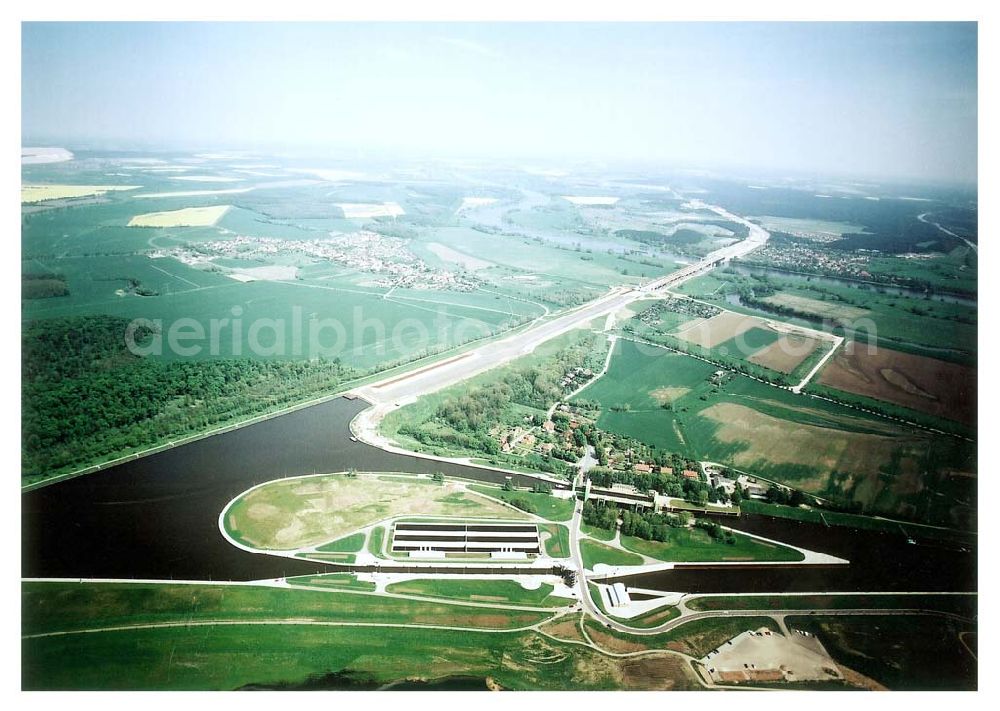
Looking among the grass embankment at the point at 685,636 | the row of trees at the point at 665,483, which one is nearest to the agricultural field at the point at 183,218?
the row of trees at the point at 665,483

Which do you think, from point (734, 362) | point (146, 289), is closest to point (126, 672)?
point (146, 289)

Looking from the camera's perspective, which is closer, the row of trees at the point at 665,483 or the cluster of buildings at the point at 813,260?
the row of trees at the point at 665,483

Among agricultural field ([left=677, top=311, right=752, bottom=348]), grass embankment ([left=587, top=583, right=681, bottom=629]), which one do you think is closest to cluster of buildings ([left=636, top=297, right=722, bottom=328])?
agricultural field ([left=677, top=311, right=752, bottom=348])

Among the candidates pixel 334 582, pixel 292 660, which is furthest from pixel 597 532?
pixel 292 660

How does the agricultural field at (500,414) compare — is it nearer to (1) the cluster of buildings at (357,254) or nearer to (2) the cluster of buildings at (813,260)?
(1) the cluster of buildings at (357,254)

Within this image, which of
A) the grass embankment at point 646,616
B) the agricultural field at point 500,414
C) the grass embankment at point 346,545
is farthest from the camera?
the agricultural field at point 500,414

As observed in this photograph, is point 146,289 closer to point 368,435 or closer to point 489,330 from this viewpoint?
point 368,435

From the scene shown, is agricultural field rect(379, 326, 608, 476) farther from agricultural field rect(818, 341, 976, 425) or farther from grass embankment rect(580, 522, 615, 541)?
agricultural field rect(818, 341, 976, 425)
